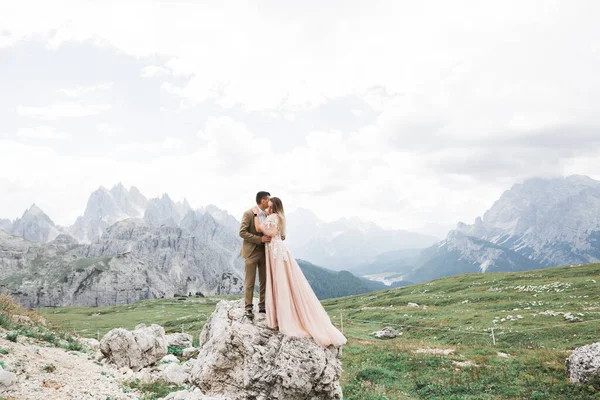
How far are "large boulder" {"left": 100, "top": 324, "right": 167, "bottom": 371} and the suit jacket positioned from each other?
17.9 meters

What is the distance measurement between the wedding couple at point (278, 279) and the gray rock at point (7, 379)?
1042cm

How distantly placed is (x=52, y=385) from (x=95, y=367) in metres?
7.17

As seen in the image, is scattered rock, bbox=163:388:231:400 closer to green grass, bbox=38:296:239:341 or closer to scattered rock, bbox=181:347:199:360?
scattered rock, bbox=181:347:199:360

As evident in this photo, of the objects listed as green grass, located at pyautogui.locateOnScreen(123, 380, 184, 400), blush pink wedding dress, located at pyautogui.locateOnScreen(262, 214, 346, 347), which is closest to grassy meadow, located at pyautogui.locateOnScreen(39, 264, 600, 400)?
blush pink wedding dress, located at pyautogui.locateOnScreen(262, 214, 346, 347)

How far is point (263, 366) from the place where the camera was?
43.5ft

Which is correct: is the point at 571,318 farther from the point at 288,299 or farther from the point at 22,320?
the point at 22,320

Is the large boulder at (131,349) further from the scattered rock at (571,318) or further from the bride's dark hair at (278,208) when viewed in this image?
the scattered rock at (571,318)

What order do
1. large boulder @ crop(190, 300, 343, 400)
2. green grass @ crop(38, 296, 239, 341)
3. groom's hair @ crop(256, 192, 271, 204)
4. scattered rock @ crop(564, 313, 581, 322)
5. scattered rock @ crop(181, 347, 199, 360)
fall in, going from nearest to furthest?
large boulder @ crop(190, 300, 343, 400)
groom's hair @ crop(256, 192, 271, 204)
scattered rock @ crop(181, 347, 199, 360)
scattered rock @ crop(564, 313, 581, 322)
green grass @ crop(38, 296, 239, 341)

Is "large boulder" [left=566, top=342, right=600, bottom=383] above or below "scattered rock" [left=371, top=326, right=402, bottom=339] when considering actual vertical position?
above

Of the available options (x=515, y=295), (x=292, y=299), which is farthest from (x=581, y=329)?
(x=292, y=299)

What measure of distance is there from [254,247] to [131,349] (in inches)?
738

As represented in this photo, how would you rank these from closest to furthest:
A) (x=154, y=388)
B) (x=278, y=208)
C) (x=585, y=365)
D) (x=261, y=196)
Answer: (x=278, y=208)
(x=261, y=196)
(x=585, y=365)
(x=154, y=388)

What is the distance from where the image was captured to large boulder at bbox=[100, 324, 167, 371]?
25641 mm

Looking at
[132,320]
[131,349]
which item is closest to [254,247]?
[131,349]
